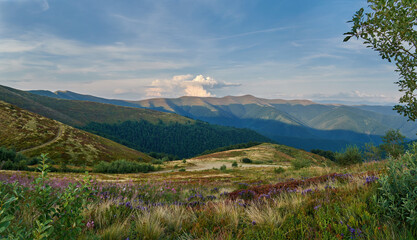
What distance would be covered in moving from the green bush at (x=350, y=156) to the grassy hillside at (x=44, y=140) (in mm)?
58747

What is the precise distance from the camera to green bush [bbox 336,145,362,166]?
760 inches

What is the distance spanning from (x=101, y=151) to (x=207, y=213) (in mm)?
72944

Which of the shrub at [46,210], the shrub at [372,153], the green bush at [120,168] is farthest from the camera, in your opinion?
the green bush at [120,168]

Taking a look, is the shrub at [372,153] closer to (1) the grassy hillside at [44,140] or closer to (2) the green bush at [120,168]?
(2) the green bush at [120,168]

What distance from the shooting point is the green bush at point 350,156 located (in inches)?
760

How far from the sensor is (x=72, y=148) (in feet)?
198

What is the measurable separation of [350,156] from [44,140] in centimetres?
7763

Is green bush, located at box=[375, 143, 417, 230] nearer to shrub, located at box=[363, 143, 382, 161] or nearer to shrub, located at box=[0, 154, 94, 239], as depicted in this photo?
shrub, located at box=[0, 154, 94, 239]

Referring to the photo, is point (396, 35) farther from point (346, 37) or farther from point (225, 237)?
point (225, 237)

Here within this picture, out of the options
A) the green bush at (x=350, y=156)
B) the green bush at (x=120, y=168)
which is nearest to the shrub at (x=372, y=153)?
the green bush at (x=350, y=156)

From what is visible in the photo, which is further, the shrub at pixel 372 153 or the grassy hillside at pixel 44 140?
the grassy hillside at pixel 44 140

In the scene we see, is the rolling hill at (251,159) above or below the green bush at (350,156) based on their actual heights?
below

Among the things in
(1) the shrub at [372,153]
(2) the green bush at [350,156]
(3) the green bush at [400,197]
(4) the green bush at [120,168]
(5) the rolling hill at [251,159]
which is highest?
(3) the green bush at [400,197]

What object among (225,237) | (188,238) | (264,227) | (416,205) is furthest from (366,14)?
(188,238)
